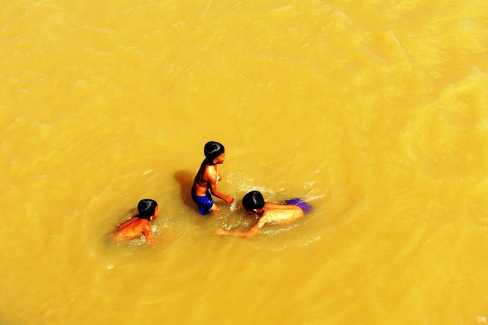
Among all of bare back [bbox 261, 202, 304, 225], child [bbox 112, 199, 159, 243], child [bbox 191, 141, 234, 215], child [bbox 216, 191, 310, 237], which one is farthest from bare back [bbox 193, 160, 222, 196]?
bare back [bbox 261, 202, 304, 225]

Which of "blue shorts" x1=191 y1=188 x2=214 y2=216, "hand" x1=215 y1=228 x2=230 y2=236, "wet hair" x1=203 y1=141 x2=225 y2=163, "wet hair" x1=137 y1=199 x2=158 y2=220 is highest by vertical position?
"wet hair" x1=203 y1=141 x2=225 y2=163

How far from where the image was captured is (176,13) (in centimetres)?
797

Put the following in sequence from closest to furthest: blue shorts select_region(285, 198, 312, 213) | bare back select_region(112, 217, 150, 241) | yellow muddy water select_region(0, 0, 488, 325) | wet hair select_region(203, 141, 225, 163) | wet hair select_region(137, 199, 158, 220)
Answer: yellow muddy water select_region(0, 0, 488, 325)
wet hair select_region(203, 141, 225, 163)
wet hair select_region(137, 199, 158, 220)
bare back select_region(112, 217, 150, 241)
blue shorts select_region(285, 198, 312, 213)

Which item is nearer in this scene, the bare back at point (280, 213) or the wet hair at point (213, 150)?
the wet hair at point (213, 150)

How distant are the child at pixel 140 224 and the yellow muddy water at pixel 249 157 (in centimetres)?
18

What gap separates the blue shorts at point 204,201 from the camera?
523cm

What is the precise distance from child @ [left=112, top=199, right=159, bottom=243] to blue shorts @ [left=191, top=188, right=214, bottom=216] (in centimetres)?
49

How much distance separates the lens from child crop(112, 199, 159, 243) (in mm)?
4965

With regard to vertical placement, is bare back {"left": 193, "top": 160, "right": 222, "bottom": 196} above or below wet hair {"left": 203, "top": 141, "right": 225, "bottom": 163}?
below

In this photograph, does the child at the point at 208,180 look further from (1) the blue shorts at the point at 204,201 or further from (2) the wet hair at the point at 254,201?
(2) the wet hair at the point at 254,201

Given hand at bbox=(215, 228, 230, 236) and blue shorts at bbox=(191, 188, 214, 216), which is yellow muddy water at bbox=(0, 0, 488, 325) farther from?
blue shorts at bbox=(191, 188, 214, 216)

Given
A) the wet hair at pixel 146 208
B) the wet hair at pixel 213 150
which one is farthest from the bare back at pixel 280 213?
the wet hair at pixel 146 208

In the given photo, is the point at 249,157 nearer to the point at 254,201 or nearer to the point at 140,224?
the point at 254,201

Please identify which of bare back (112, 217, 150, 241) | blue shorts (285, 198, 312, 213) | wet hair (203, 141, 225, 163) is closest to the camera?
wet hair (203, 141, 225, 163)
